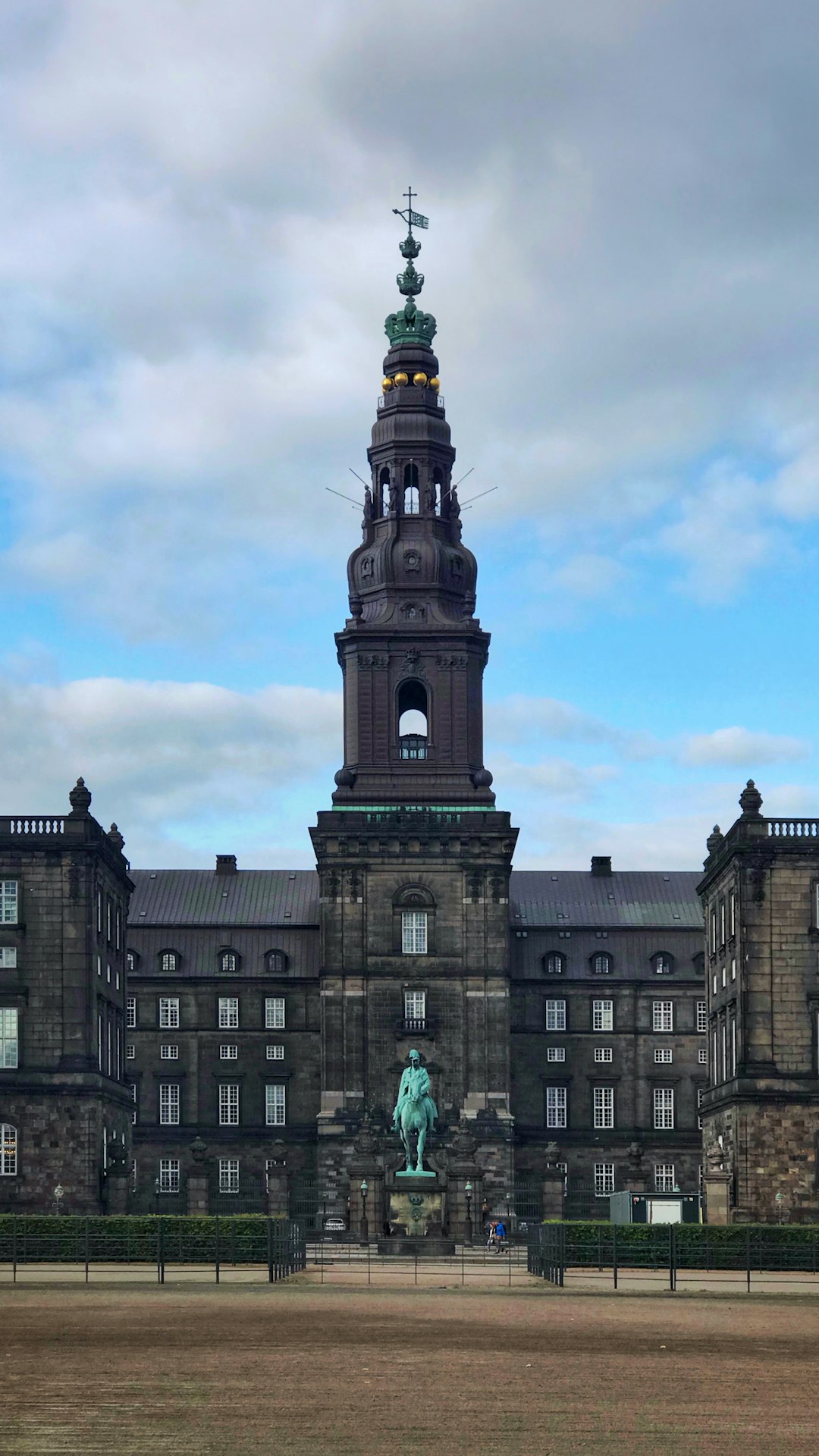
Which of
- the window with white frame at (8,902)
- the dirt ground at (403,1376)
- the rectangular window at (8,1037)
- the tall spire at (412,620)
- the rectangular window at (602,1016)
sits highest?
the tall spire at (412,620)

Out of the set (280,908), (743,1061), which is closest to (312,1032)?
(280,908)

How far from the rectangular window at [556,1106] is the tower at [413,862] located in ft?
49.8

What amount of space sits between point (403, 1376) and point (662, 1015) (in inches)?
4253

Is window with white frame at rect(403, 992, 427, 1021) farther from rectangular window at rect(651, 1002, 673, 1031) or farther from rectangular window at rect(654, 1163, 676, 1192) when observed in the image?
rectangular window at rect(651, 1002, 673, 1031)

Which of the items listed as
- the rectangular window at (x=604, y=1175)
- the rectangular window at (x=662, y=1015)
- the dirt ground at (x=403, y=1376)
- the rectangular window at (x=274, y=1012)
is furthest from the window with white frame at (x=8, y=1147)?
the rectangular window at (x=662, y=1015)

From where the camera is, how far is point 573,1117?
148 m

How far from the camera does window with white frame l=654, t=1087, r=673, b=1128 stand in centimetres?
14812

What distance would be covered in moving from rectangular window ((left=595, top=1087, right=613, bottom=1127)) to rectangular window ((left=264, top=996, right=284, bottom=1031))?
20.5m

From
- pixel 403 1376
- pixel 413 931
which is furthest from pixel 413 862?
pixel 403 1376

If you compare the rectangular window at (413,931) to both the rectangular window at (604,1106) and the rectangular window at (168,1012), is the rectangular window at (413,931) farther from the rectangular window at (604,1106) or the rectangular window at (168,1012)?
the rectangular window at (168,1012)

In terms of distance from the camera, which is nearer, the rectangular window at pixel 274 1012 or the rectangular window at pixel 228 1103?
the rectangular window at pixel 228 1103

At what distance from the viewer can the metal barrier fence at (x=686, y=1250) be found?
2859 inches

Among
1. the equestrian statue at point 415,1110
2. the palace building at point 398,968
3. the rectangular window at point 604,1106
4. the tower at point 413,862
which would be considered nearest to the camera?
the equestrian statue at point 415,1110

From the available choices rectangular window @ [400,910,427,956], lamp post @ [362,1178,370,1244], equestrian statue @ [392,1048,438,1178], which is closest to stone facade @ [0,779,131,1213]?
lamp post @ [362,1178,370,1244]
